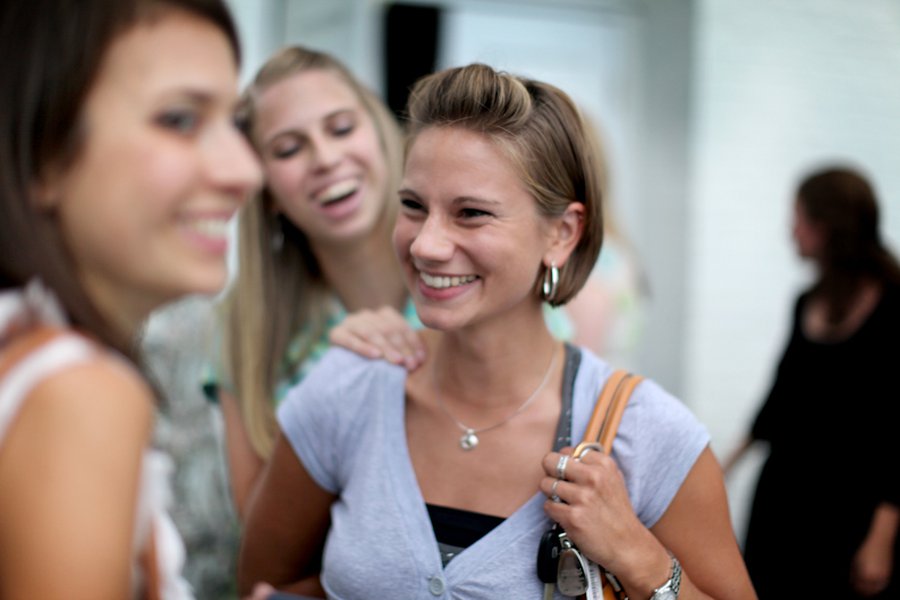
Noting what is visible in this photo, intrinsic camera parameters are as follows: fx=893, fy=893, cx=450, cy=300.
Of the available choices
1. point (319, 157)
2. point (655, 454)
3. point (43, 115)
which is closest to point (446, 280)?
point (655, 454)

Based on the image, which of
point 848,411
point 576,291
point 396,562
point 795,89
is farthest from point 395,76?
point 396,562

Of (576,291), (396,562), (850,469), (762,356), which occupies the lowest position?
(762,356)

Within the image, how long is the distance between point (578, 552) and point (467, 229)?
567 millimetres

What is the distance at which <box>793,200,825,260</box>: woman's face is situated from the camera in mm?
3377

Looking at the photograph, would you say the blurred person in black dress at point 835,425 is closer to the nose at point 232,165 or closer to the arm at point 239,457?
the arm at point 239,457

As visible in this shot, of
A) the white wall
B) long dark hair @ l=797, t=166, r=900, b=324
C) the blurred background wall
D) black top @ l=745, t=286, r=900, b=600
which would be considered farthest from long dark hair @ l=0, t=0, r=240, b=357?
the white wall

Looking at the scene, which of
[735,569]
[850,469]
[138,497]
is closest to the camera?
[138,497]

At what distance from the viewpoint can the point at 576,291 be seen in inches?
68.4

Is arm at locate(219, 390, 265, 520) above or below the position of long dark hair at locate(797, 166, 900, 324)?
below

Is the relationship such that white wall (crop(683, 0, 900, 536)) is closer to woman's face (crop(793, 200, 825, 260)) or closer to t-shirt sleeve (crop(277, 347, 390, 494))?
woman's face (crop(793, 200, 825, 260))

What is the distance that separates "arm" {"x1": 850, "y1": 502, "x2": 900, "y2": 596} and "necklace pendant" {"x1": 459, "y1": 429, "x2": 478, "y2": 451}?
6.31 feet

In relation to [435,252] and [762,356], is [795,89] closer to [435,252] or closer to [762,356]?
[762,356]

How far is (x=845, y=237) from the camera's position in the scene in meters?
3.30

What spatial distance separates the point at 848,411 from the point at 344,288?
184 cm
